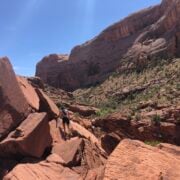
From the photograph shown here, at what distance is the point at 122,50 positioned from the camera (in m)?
77.9

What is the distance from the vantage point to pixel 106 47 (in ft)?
273

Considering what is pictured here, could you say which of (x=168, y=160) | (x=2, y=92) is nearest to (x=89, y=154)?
(x=2, y=92)

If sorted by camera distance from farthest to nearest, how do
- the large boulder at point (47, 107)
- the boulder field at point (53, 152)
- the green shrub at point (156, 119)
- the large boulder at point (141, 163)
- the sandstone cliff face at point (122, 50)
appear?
1. the sandstone cliff face at point (122, 50)
2. the green shrub at point (156, 119)
3. the large boulder at point (47, 107)
4. the boulder field at point (53, 152)
5. the large boulder at point (141, 163)

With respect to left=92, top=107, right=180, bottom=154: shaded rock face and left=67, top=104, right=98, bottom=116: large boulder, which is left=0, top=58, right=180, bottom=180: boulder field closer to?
left=92, top=107, right=180, bottom=154: shaded rock face

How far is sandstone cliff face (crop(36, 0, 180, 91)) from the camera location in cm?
6475

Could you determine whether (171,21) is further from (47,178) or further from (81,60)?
(47,178)

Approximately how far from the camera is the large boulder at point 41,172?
12.5m

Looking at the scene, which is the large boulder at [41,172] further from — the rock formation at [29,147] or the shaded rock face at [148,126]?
the shaded rock face at [148,126]

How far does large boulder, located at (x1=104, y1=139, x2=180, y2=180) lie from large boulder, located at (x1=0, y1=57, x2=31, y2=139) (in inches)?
281

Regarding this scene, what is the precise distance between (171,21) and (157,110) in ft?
115

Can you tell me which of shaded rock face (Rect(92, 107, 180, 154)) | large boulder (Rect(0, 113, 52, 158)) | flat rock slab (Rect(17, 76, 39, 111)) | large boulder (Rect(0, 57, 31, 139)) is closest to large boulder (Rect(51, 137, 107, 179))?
large boulder (Rect(0, 113, 52, 158))

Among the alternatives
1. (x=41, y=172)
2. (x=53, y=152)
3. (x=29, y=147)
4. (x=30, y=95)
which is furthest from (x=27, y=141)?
(x=30, y=95)

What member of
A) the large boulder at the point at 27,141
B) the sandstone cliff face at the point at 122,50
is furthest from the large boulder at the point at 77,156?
the sandstone cliff face at the point at 122,50

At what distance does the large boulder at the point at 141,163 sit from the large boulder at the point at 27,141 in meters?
6.05
